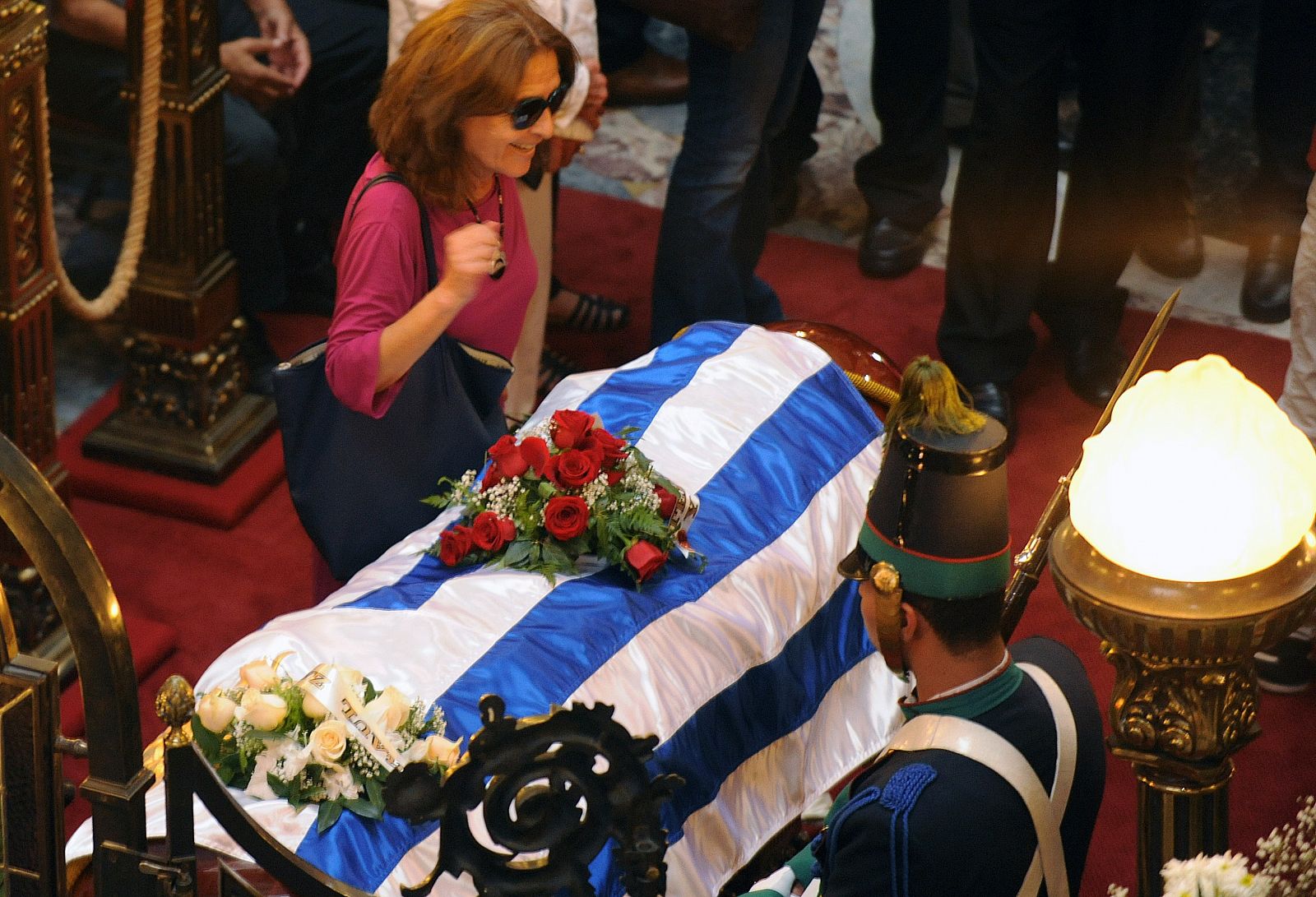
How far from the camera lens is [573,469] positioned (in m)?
2.96

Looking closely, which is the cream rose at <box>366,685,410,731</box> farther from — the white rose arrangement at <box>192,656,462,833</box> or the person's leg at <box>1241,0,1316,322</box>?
the person's leg at <box>1241,0,1316,322</box>

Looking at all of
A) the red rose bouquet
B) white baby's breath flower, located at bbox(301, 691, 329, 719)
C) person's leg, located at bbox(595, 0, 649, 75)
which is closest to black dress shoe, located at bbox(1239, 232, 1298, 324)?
person's leg, located at bbox(595, 0, 649, 75)

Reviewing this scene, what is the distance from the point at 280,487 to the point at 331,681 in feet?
7.41

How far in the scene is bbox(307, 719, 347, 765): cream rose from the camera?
2.40m

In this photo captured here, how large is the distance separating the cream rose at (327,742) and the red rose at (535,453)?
2.40 ft

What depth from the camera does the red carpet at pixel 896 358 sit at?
12.3 feet

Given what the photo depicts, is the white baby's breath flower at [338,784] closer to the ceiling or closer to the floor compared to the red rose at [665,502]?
closer to the floor

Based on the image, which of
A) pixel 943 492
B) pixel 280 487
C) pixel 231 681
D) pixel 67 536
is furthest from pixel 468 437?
pixel 67 536

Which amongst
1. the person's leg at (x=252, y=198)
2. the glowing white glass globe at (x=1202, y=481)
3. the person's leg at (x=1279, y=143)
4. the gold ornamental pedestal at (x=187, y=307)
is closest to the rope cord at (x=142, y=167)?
the gold ornamental pedestal at (x=187, y=307)

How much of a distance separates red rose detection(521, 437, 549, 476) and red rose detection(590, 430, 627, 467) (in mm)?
100

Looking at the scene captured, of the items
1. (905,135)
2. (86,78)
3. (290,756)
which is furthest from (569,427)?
(905,135)

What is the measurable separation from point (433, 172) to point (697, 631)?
948 millimetres

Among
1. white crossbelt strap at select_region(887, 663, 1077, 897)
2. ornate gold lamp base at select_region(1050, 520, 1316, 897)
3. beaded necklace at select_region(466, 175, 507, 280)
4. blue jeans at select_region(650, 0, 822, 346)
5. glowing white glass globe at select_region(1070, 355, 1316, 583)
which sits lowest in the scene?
blue jeans at select_region(650, 0, 822, 346)

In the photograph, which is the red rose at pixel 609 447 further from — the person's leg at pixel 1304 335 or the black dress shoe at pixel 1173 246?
the black dress shoe at pixel 1173 246
